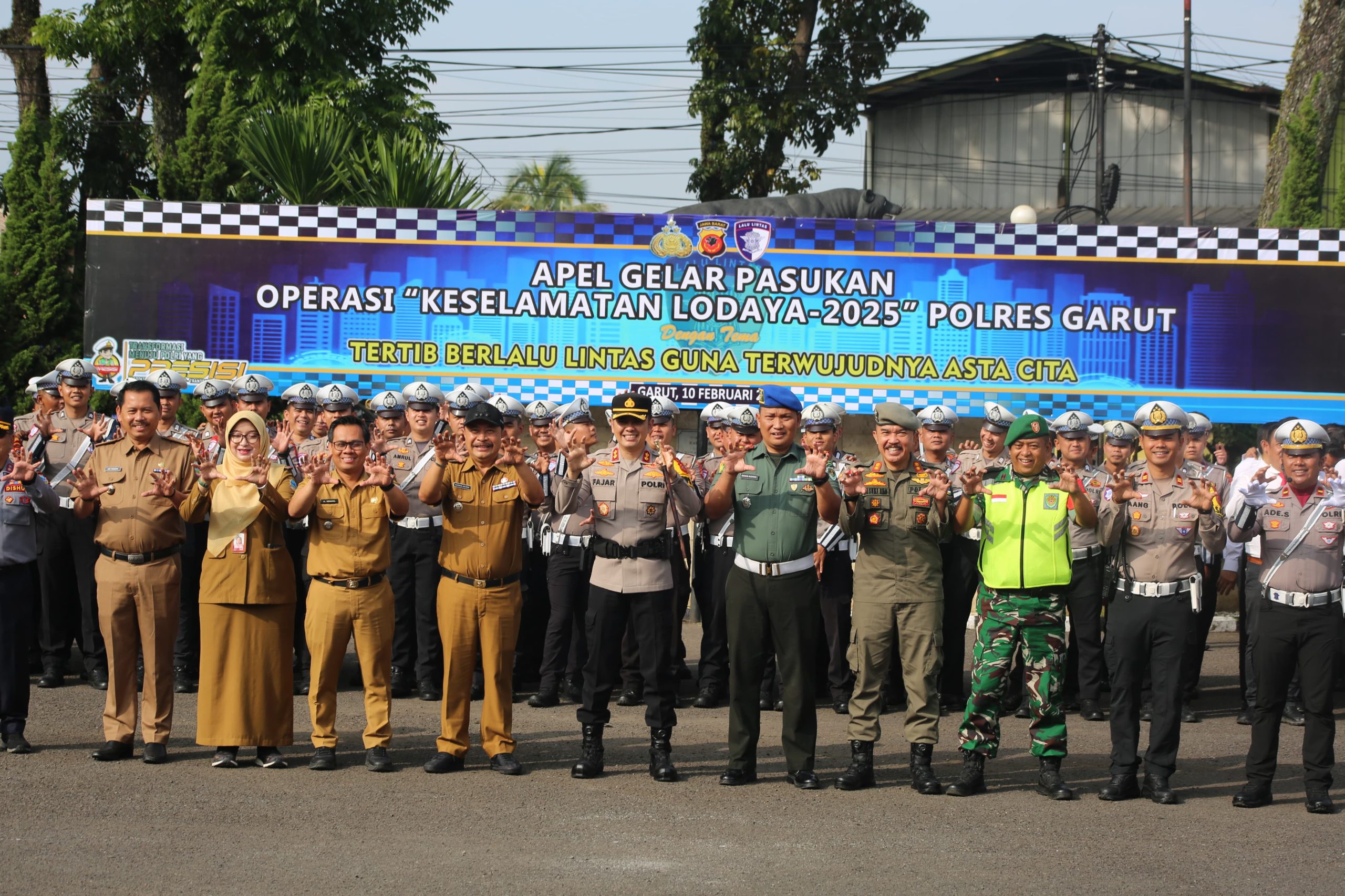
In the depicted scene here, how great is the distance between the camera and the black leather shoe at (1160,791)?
22.7 feet

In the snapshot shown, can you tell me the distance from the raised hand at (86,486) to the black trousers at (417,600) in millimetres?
2249

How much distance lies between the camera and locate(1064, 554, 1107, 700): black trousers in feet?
28.9

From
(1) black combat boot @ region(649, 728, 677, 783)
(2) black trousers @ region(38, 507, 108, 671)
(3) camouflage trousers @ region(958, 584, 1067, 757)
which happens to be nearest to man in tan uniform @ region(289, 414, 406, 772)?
(1) black combat boot @ region(649, 728, 677, 783)

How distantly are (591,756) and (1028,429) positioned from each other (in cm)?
289

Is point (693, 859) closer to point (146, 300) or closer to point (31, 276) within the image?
point (146, 300)

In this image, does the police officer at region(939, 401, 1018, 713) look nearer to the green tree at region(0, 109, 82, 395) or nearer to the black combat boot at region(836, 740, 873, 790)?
the black combat boot at region(836, 740, 873, 790)

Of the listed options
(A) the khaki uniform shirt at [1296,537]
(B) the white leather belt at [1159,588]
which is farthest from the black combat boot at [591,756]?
(A) the khaki uniform shirt at [1296,537]

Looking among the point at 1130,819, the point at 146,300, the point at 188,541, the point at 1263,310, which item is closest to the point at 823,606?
the point at 1130,819

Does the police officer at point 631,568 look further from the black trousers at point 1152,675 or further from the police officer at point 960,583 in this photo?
the police officer at point 960,583

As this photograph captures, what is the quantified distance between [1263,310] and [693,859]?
819cm

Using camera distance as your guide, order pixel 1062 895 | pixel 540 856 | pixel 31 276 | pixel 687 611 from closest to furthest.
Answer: pixel 1062 895, pixel 540 856, pixel 687 611, pixel 31 276

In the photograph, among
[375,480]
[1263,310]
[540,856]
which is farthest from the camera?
[1263,310]

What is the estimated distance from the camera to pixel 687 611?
12.6 metres

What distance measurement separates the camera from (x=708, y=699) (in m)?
9.33
